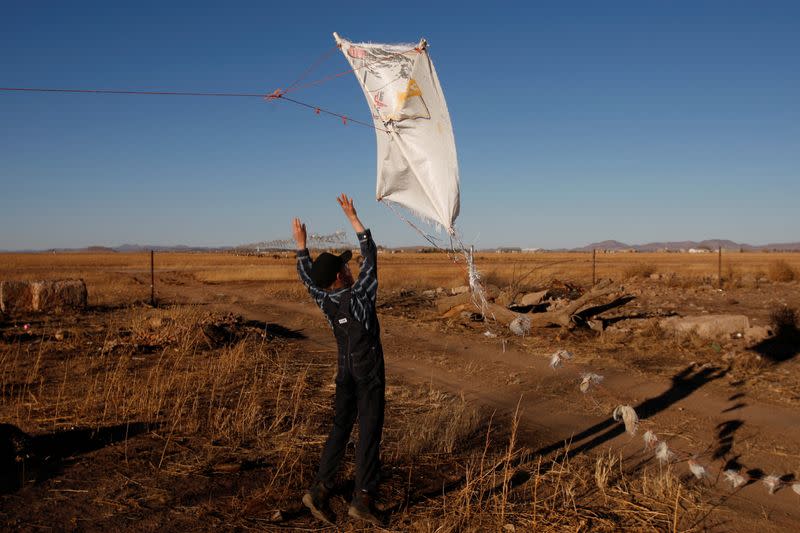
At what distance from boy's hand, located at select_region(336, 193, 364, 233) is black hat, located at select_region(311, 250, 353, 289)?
0.91ft

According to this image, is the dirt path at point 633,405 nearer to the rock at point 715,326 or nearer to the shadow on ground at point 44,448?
the rock at point 715,326

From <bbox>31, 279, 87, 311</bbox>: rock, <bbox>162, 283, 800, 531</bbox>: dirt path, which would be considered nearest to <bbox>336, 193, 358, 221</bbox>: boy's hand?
<bbox>162, 283, 800, 531</bbox>: dirt path

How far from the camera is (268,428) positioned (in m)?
5.97

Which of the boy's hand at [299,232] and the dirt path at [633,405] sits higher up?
the boy's hand at [299,232]

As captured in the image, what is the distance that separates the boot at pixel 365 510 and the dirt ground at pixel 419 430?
111mm

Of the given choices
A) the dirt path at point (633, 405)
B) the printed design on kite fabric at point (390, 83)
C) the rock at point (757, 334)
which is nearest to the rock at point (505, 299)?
the dirt path at point (633, 405)

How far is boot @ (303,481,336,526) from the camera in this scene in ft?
13.2

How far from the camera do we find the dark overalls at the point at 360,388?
403cm

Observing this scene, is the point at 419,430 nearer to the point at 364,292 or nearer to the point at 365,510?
the point at 365,510

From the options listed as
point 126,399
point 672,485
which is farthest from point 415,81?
point 126,399

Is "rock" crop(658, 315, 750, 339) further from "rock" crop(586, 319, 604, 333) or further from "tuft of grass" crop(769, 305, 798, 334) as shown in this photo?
"rock" crop(586, 319, 604, 333)

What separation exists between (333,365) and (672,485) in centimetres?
601

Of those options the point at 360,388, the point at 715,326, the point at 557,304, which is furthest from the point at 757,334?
the point at 360,388

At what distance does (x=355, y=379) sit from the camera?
4082 mm
